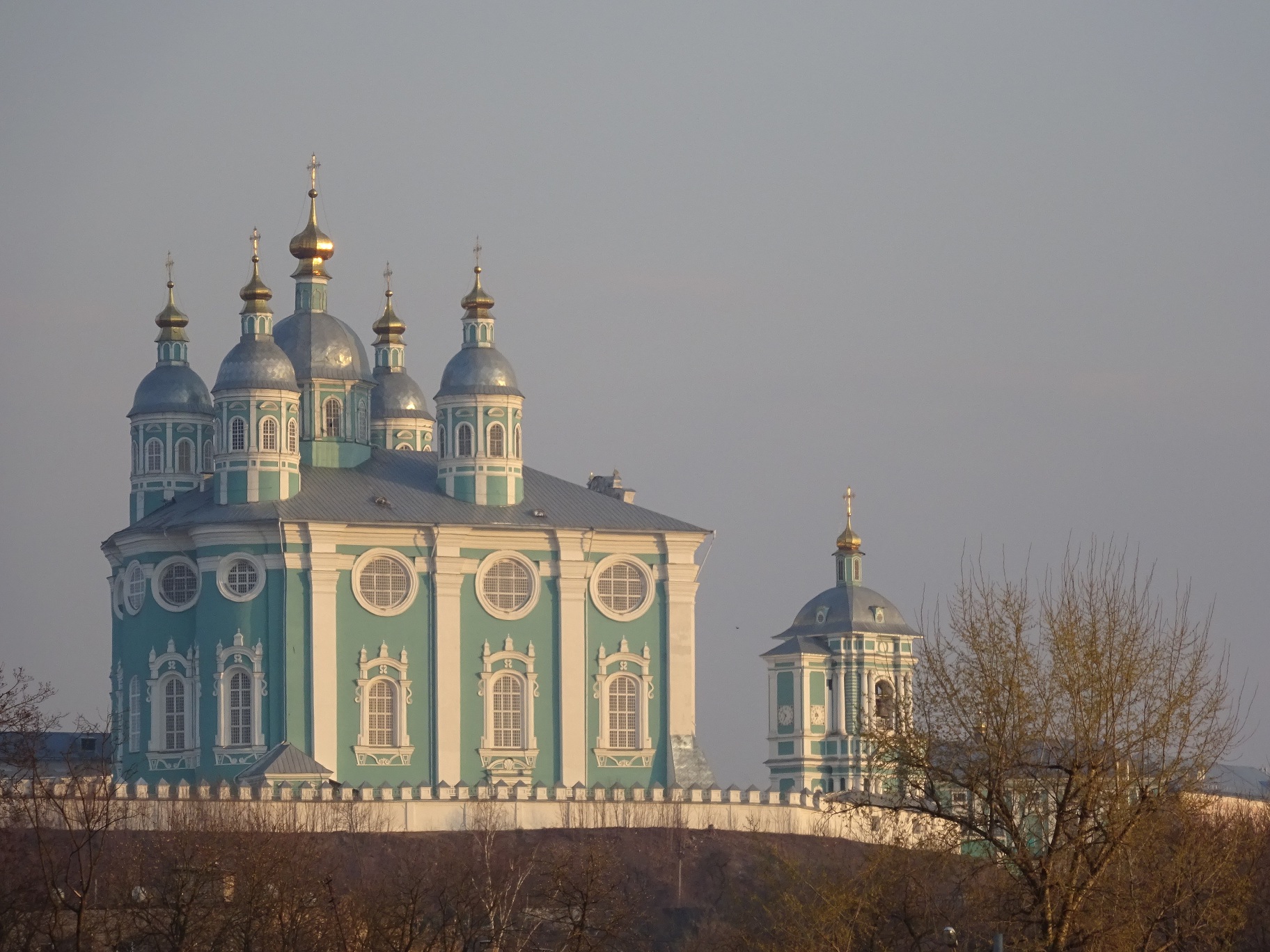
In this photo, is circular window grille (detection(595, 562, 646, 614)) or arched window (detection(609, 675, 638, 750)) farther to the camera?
circular window grille (detection(595, 562, 646, 614))

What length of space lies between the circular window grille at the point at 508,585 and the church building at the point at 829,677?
1568 cm

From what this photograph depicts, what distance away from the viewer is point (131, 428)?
250ft

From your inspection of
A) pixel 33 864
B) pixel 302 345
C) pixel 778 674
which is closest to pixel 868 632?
pixel 778 674

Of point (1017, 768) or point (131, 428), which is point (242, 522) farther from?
point (1017, 768)

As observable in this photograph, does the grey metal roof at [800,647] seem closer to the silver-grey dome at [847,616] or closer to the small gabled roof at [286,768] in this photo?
the silver-grey dome at [847,616]

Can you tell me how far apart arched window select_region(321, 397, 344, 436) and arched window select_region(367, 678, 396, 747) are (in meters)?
7.18

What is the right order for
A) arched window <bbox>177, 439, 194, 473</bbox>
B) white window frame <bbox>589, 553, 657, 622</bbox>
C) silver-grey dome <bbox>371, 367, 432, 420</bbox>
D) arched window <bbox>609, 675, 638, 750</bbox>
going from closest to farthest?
arched window <bbox>609, 675, 638, 750</bbox> < white window frame <bbox>589, 553, 657, 622</bbox> < arched window <bbox>177, 439, 194, 473</bbox> < silver-grey dome <bbox>371, 367, 432, 420</bbox>

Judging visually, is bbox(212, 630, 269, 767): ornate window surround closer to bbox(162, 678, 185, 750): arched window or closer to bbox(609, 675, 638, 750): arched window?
bbox(162, 678, 185, 750): arched window

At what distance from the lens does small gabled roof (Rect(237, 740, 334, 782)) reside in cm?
6600

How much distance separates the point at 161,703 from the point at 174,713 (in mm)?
422

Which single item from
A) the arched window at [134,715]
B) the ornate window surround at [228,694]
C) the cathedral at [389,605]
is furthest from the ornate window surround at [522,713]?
the arched window at [134,715]

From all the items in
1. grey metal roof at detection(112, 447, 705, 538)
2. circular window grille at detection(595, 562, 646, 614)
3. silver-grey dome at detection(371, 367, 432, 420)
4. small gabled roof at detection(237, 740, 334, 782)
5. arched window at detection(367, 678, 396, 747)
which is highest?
silver-grey dome at detection(371, 367, 432, 420)

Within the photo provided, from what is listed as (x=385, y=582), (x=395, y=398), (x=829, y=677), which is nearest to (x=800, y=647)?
(x=829, y=677)

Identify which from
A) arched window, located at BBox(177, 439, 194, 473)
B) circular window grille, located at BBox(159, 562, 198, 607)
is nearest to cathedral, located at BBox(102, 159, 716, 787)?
circular window grille, located at BBox(159, 562, 198, 607)
